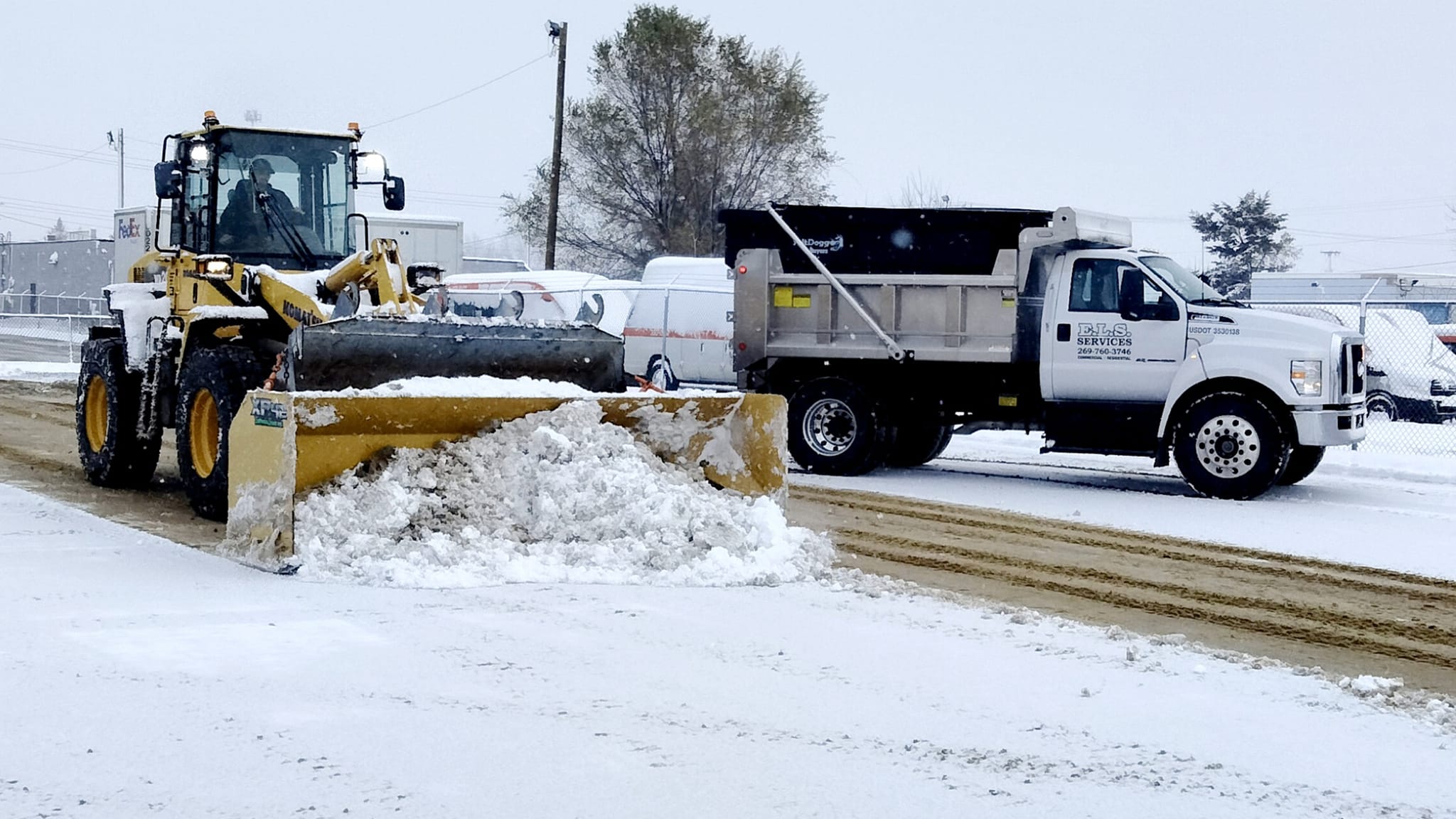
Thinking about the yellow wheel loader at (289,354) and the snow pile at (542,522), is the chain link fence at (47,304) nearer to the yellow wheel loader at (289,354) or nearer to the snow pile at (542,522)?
the yellow wheel loader at (289,354)

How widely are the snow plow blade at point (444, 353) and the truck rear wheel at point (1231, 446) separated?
535 centimetres

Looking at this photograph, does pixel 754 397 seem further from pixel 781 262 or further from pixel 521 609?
pixel 781 262

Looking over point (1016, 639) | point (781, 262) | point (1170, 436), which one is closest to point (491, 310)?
point (781, 262)

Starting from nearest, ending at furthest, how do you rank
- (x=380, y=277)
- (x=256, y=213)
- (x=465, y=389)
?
1. (x=465, y=389)
2. (x=380, y=277)
3. (x=256, y=213)

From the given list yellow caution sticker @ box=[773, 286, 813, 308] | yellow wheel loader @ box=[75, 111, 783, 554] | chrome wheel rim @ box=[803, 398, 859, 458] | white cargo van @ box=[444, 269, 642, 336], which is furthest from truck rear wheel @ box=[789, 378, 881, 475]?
white cargo van @ box=[444, 269, 642, 336]

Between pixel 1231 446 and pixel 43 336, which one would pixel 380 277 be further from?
pixel 43 336

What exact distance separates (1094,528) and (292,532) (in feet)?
18.1

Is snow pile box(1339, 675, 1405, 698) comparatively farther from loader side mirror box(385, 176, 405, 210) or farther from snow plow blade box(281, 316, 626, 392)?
loader side mirror box(385, 176, 405, 210)

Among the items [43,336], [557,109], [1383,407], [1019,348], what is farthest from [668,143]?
[1019,348]

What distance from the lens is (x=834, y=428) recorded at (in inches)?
560

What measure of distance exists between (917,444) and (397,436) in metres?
7.53

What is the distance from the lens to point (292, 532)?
304 inches

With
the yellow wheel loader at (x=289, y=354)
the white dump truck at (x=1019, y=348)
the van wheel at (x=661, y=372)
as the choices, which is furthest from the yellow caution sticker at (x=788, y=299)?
the van wheel at (x=661, y=372)

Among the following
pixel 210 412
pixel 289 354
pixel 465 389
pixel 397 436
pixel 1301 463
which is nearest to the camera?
pixel 397 436
